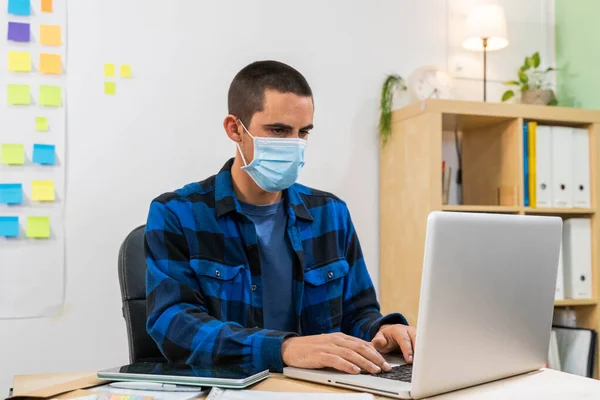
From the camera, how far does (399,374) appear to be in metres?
1.08

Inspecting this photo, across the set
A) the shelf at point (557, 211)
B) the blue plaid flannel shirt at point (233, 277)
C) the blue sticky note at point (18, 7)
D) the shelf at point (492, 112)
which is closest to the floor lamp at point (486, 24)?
the shelf at point (492, 112)

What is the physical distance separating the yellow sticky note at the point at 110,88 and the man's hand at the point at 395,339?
1562mm

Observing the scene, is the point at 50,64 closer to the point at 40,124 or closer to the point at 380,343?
the point at 40,124

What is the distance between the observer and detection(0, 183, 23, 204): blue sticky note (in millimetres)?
2328

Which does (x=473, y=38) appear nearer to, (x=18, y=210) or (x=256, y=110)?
(x=256, y=110)

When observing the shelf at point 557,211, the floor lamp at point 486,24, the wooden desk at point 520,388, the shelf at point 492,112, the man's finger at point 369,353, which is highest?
the floor lamp at point 486,24

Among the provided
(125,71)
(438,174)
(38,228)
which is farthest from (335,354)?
(125,71)

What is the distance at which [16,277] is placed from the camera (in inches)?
91.9

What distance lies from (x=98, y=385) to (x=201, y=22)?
184cm

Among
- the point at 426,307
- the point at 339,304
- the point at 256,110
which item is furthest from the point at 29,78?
the point at 426,307

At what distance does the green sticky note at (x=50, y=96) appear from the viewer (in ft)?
7.85

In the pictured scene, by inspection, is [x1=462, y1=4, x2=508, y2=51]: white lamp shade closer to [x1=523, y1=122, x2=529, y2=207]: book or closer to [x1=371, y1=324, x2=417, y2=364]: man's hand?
[x1=523, y1=122, x2=529, y2=207]: book

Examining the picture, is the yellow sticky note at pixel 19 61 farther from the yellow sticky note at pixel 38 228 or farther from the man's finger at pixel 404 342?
the man's finger at pixel 404 342

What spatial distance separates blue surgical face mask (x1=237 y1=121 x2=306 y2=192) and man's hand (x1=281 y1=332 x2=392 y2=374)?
0.57 metres
